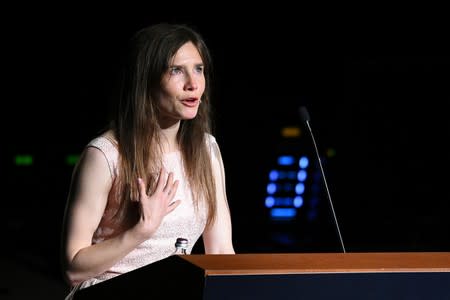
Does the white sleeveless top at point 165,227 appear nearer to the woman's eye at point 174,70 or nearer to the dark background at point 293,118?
the woman's eye at point 174,70

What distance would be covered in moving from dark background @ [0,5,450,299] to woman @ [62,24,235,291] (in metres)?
2.98

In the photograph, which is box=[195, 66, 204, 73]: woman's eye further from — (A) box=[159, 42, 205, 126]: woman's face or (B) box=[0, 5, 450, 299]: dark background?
(B) box=[0, 5, 450, 299]: dark background

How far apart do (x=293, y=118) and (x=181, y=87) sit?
3.43 m

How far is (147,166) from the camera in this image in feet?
7.27

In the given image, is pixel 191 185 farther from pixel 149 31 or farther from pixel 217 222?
pixel 149 31

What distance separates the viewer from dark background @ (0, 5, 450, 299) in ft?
17.5

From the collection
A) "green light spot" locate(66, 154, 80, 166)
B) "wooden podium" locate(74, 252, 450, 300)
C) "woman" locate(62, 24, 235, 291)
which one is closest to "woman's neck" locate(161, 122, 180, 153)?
"woman" locate(62, 24, 235, 291)

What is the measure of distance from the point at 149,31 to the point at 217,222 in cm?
56

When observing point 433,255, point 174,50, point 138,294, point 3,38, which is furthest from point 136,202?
point 3,38

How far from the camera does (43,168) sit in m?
5.60

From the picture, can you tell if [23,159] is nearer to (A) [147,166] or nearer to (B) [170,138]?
(B) [170,138]

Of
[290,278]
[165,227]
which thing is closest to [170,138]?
[165,227]

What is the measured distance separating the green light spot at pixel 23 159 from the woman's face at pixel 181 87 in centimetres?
346

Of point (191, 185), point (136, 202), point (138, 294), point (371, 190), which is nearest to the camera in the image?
point (138, 294)
